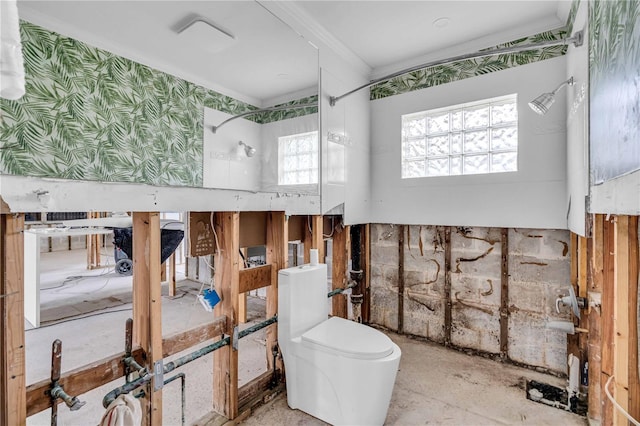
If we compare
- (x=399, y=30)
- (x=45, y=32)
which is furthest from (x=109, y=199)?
(x=399, y=30)

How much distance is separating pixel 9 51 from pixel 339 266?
2454 mm

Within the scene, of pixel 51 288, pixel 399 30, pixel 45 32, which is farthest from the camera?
pixel 51 288

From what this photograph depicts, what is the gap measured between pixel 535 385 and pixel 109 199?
275 centimetres

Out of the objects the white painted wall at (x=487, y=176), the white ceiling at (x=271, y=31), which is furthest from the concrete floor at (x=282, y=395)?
the white ceiling at (x=271, y=31)

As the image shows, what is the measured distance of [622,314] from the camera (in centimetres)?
105

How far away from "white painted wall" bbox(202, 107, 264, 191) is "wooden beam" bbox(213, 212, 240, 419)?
45cm

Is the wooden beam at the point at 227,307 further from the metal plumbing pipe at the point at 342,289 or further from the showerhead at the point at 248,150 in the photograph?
the metal plumbing pipe at the point at 342,289

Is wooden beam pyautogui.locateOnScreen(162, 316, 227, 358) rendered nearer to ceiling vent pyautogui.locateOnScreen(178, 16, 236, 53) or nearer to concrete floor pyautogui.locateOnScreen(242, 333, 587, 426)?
concrete floor pyautogui.locateOnScreen(242, 333, 587, 426)

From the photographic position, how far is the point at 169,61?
1.89m

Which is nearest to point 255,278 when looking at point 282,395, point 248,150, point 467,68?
point 282,395

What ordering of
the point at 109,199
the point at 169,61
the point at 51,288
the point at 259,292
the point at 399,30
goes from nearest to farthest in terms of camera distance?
1. the point at 109,199
2. the point at 169,61
3. the point at 399,30
4. the point at 259,292
5. the point at 51,288

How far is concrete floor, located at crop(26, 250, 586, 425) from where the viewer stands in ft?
5.82

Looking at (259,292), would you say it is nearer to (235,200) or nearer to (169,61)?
(235,200)

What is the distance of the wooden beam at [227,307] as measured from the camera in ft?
5.49
